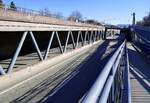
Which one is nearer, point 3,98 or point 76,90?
point 3,98

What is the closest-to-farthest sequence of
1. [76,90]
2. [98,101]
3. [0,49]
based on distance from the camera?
[98,101], [76,90], [0,49]

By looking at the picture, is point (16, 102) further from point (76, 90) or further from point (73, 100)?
point (76, 90)

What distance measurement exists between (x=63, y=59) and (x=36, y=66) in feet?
34.6

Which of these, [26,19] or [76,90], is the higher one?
[26,19]

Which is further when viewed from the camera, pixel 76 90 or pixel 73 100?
pixel 76 90

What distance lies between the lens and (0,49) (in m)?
30.4

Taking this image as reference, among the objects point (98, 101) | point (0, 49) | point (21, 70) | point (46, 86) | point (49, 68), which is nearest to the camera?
point (98, 101)

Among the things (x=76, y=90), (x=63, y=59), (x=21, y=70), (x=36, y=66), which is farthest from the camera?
(x=63, y=59)

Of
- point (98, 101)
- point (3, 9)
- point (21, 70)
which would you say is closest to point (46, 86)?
point (21, 70)

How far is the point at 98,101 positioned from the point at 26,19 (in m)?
19.9

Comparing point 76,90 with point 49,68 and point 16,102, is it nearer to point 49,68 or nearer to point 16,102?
point 16,102

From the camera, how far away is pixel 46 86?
1855 centimetres

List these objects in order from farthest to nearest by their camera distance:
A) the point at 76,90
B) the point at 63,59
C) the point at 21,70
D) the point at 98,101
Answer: the point at 63,59, the point at 21,70, the point at 76,90, the point at 98,101

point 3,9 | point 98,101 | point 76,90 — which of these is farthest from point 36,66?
point 98,101
